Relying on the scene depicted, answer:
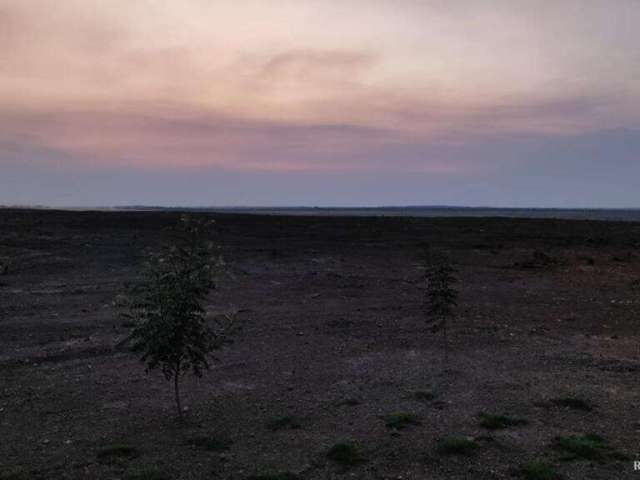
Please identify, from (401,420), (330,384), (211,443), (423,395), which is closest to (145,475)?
(211,443)

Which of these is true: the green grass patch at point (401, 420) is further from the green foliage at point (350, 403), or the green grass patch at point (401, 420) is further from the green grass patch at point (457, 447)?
the green grass patch at point (457, 447)

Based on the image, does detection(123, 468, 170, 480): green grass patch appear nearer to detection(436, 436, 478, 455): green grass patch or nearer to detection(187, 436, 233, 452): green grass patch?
detection(187, 436, 233, 452): green grass patch

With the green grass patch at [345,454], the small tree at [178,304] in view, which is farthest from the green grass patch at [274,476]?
the small tree at [178,304]

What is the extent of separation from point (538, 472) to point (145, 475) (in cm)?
616

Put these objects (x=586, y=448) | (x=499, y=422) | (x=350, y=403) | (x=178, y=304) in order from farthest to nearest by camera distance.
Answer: (x=350, y=403), (x=499, y=422), (x=178, y=304), (x=586, y=448)

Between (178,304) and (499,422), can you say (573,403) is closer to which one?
(499,422)

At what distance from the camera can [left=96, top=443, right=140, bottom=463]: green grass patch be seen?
35.1ft

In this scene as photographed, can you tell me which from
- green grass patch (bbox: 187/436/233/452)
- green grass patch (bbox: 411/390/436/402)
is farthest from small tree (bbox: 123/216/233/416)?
green grass patch (bbox: 411/390/436/402)

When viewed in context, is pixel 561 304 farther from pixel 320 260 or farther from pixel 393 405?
pixel 320 260

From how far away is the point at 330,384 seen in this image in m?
15.0

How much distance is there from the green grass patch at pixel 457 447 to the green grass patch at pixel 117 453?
208 inches

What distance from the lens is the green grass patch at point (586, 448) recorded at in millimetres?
10438

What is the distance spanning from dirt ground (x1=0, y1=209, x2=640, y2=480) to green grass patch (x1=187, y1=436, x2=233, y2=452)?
4 cm

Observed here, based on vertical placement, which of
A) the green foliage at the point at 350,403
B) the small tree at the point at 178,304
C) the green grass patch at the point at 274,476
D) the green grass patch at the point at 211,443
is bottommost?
the green grass patch at the point at 211,443
